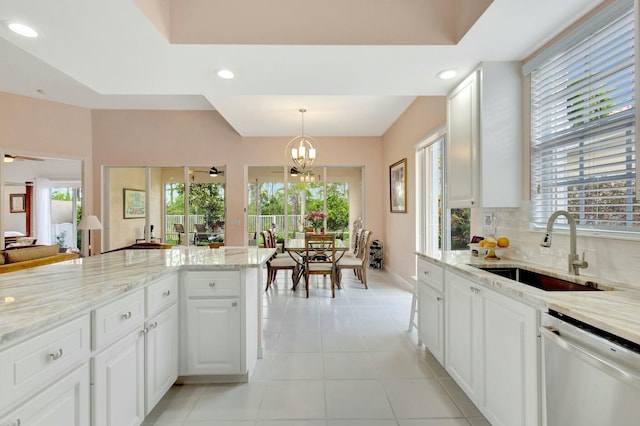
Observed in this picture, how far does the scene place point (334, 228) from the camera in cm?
693

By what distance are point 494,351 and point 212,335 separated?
1.70 meters

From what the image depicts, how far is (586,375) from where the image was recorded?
1.03 meters

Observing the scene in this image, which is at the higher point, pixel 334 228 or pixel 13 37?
pixel 13 37

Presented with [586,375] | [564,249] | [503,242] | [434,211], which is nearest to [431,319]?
[503,242]

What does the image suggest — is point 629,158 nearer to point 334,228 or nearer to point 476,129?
point 476,129

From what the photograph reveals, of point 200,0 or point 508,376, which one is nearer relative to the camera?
point 508,376

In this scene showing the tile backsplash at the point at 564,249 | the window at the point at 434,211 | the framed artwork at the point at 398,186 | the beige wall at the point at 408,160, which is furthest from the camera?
the framed artwork at the point at 398,186

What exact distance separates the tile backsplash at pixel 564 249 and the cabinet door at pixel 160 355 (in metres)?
2.40

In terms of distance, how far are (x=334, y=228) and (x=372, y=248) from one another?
40.4 inches

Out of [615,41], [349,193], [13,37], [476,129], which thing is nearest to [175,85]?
[13,37]

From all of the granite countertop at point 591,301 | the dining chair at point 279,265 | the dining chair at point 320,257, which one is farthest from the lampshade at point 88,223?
the granite countertop at point 591,301

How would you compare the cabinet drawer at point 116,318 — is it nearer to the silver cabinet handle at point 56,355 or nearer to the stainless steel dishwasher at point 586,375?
the silver cabinet handle at point 56,355

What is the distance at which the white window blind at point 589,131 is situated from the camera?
59.6 inches

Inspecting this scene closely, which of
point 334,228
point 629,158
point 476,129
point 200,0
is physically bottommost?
point 334,228
